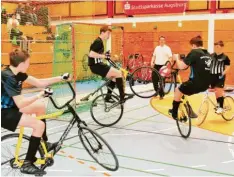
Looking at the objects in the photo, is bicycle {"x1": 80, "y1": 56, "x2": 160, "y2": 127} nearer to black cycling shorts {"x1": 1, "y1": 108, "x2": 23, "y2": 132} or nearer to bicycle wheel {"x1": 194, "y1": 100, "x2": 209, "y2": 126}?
bicycle wheel {"x1": 194, "y1": 100, "x2": 209, "y2": 126}

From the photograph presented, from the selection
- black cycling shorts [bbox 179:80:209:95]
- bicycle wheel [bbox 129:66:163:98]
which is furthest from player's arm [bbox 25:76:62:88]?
bicycle wheel [bbox 129:66:163:98]

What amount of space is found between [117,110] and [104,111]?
2.44 feet

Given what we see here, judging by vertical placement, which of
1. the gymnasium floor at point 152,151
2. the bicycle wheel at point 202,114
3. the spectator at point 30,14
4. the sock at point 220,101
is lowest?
the gymnasium floor at point 152,151

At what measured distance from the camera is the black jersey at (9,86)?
3.96 meters

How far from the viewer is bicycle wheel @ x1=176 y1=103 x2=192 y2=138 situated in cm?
651

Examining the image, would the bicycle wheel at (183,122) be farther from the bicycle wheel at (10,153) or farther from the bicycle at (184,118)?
the bicycle wheel at (10,153)

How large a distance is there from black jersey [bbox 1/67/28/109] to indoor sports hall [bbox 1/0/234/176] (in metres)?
0.01

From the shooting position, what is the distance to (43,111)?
4504mm

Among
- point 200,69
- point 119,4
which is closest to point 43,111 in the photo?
point 200,69

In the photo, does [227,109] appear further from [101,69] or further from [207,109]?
[101,69]

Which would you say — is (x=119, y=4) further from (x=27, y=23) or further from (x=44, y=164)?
(x=44, y=164)

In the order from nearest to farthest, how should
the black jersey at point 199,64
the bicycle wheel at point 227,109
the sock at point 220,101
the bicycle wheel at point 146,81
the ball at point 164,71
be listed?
the black jersey at point 199,64, the sock at point 220,101, the bicycle wheel at point 227,109, the bicycle wheel at point 146,81, the ball at point 164,71

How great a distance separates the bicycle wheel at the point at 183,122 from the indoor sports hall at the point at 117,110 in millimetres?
19

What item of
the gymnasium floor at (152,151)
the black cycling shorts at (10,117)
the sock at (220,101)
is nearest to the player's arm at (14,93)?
the black cycling shorts at (10,117)
